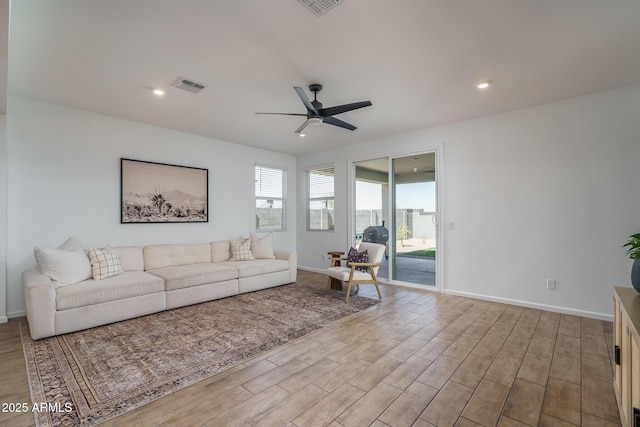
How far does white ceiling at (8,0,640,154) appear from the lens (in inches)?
80.3

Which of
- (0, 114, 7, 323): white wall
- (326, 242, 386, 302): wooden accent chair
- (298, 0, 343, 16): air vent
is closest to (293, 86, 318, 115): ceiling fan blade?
(298, 0, 343, 16): air vent

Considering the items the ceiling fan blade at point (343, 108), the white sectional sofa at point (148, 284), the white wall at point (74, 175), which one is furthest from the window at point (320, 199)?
the ceiling fan blade at point (343, 108)

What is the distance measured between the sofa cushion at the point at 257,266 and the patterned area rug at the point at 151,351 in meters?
0.56

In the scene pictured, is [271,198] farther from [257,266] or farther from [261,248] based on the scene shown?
[257,266]

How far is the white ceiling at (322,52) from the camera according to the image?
6.69ft

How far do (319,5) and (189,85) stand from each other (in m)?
1.88

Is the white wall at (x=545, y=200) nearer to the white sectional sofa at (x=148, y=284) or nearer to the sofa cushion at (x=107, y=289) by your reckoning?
the white sectional sofa at (x=148, y=284)

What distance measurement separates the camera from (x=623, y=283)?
3260 millimetres

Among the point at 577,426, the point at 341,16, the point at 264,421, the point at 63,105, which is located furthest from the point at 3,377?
the point at 577,426

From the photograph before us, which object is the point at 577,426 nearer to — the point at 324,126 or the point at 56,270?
the point at 324,126

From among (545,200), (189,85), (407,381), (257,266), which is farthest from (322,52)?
(545,200)

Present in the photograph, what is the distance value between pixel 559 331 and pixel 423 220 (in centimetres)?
229

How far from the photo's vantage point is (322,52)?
2535 millimetres

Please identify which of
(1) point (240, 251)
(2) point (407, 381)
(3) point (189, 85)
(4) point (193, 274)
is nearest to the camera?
(2) point (407, 381)
